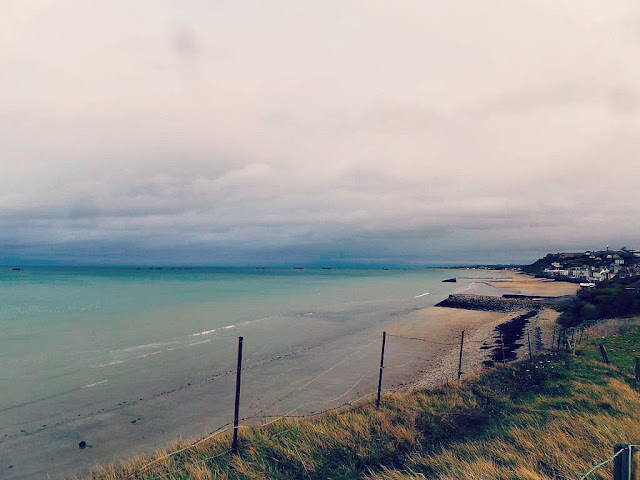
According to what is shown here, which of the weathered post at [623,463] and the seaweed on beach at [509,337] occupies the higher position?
the weathered post at [623,463]

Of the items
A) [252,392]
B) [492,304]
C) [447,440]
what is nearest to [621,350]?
[447,440]

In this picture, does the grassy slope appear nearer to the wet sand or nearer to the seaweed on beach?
the wet sand

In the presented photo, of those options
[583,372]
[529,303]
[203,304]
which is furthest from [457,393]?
[529,303]

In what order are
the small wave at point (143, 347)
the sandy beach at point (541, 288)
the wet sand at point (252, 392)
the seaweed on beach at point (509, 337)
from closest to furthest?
the wet sand at point (252, 392)
the seaweed on beach at point (509, 337)
the small wave at point (143, 347)
the sandy beach at point (541, 288)

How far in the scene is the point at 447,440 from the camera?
8688 millimetres

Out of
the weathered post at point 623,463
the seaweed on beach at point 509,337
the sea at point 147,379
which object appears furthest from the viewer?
the seaweed on beach at point 509,337

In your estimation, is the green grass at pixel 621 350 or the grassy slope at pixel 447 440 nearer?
the grassy slope at pixel 447 440

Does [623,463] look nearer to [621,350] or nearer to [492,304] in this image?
[621,350]

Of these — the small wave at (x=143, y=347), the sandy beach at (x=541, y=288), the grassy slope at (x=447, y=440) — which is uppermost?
the grassy slope at (x=447, y=440)

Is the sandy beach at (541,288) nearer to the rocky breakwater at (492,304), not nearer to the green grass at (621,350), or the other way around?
the rocky breakwater at (492,304)

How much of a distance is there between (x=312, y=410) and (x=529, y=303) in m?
56.9

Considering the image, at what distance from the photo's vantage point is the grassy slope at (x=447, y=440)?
22.3 feet

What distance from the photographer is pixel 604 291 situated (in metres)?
44.2

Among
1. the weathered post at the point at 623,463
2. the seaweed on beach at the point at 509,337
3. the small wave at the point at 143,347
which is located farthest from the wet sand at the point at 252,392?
the weathered post at the point at 623,463
